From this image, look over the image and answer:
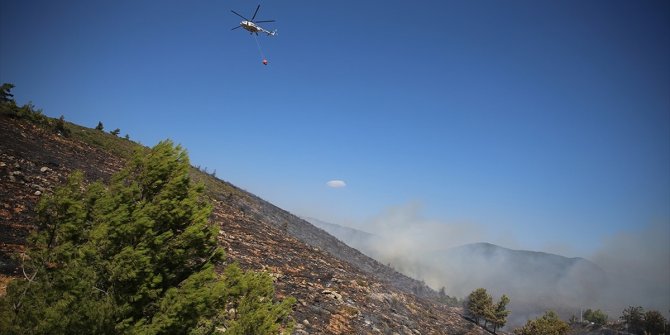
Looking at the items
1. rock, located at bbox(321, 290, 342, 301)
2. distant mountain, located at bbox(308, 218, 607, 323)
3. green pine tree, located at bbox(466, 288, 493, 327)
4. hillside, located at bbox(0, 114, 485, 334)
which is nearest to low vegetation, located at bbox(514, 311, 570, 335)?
hillside, located at bbox(0, 114, 485, 334)

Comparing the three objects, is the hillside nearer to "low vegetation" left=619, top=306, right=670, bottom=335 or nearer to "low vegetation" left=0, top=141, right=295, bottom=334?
"low vegetation" left=0, top=141, right=295, bottom=334

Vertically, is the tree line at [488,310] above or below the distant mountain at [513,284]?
below

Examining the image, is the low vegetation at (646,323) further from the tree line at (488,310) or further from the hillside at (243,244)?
the hillside at (243,244)

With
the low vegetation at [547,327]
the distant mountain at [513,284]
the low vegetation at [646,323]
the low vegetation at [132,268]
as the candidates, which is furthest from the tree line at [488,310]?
the distant mountain at [513,284]

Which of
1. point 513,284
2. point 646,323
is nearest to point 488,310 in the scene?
point 646,323

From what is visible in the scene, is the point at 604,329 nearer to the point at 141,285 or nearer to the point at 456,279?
the point at 141,285

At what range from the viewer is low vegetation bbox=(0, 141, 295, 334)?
5.61 m

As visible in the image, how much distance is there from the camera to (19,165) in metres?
17.6

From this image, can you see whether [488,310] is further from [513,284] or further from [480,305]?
[513,284]

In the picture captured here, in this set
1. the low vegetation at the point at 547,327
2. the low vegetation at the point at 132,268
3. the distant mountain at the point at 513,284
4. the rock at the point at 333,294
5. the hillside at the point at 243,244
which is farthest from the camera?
the distant mountain at the point at 513,284

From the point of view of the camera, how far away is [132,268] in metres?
6.39

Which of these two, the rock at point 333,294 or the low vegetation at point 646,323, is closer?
the rock at point 333,294

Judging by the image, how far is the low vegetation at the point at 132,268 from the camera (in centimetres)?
561

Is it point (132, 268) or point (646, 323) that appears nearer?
point (132, 268)
